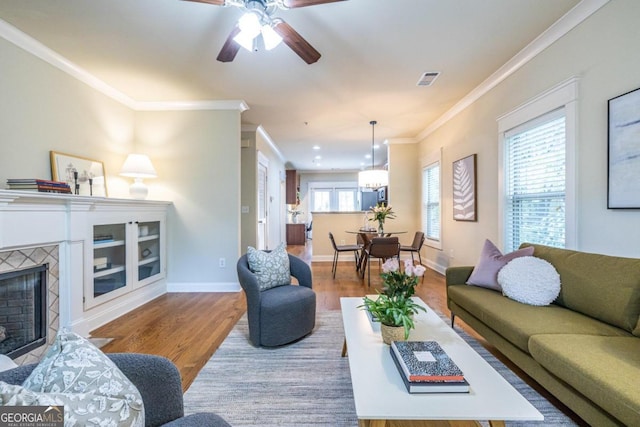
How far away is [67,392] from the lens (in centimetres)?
73

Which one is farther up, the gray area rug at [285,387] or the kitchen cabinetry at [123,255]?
the kitchen cabinetry at [123,255]

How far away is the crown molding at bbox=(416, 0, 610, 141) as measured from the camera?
6.93 ft

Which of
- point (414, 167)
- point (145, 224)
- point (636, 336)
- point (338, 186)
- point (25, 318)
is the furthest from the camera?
point (338, 186)

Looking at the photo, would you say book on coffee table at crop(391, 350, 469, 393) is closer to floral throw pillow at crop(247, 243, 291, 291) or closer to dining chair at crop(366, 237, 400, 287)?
floral throw pillow at crop(247, 243, 291, 291)

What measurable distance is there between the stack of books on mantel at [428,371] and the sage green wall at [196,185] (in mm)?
3010

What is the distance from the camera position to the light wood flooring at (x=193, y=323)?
226 centimetres

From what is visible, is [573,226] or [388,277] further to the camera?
[573,226]

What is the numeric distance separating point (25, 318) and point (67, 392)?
210 cm

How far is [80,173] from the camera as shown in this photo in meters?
3.04

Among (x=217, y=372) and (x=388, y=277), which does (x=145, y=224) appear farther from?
(x=388, y=277)

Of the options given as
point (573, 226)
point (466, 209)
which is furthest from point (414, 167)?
point (573, 226)

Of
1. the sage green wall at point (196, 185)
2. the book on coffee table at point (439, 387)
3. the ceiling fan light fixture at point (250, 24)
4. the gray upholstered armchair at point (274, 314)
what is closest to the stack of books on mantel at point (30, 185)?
the sage green wall at point (196, 185)

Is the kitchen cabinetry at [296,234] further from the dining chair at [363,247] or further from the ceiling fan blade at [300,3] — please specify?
the ceiling fan blade at [300,3]

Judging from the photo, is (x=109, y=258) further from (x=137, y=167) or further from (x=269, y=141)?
(x=269, y=141)
